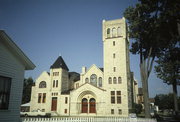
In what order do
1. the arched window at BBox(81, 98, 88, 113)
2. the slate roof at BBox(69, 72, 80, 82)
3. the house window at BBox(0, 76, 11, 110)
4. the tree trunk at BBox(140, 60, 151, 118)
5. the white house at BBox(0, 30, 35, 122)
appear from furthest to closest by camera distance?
1. the slate roof at BBox(69, 72, 80, 82)
2. the arched window at BBox(81, 98, 88, 113)
3. the tree trunk at BBox(140, 60, 151, 118)
4. the white house at BBox(0, 30, 35, 122)
5. the house window at BBox(0, 76, 11, 110)

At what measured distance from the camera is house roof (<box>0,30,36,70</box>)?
11086 millimetres

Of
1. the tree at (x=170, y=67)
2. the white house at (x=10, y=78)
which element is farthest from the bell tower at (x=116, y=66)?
the white house at (x=10, y=78)

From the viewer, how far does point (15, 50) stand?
39.1 feet

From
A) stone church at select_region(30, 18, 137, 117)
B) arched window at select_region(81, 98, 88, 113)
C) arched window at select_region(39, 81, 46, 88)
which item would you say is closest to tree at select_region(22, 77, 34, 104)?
stone church at select_region(30, 18, 137, 117)

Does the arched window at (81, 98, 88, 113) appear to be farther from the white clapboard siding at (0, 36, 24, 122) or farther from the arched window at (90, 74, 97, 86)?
the white clapboard siding at (0, 36, 24, 122)

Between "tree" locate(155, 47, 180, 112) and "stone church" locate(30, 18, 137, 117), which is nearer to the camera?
"tree" locate(155, 47, 180, 112)

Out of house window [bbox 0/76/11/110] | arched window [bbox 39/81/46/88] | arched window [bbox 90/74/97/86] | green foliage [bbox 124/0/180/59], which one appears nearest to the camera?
house window [bbox 0/76/11/110]

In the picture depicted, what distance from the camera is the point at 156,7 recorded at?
19.9 metres

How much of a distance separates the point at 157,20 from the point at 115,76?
22251 mm

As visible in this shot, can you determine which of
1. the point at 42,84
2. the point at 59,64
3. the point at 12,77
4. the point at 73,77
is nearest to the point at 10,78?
the point at 12,77

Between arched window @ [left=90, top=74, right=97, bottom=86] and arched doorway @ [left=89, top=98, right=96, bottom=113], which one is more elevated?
arched window @ [left=90, top=74, right=97, bottom=86]

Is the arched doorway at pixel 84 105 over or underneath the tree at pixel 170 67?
underneath

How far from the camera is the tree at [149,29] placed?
1884 centimetres

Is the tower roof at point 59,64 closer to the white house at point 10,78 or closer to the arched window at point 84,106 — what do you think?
the arched window at point 84,106
